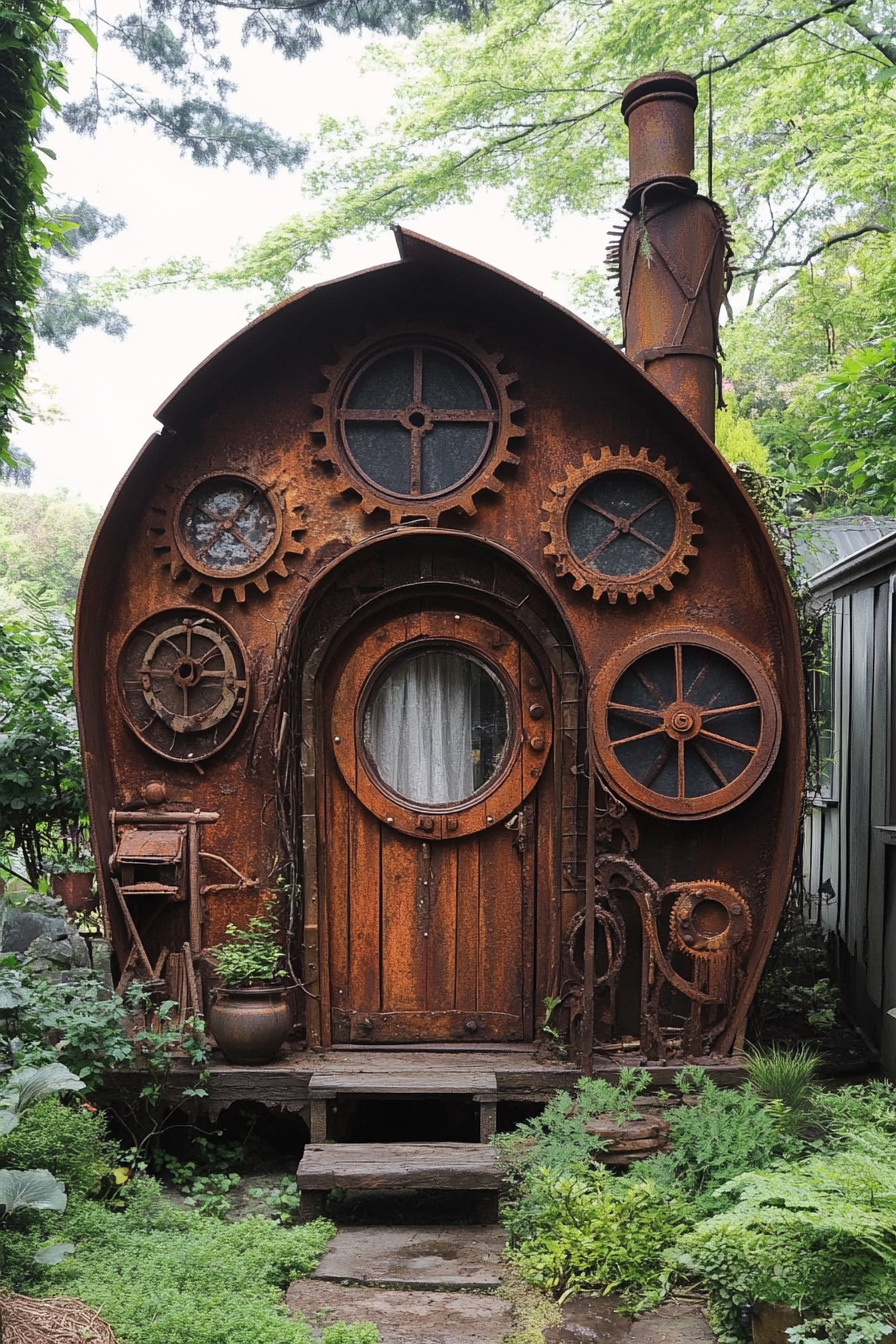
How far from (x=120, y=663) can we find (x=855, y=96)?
11509 millimetres

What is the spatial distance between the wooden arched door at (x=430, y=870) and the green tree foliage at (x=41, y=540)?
2397 cm

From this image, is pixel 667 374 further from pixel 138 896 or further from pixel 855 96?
pixel 855 96

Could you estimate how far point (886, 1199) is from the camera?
11.8 ft

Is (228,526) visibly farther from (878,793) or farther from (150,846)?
(878,793)

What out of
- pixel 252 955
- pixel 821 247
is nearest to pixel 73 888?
pixel 252 955

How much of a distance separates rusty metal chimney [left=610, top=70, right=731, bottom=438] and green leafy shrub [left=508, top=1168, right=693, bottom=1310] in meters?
4.09

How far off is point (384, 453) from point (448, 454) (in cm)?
34

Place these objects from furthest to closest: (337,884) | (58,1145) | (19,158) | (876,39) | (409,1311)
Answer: (876,39), (337,884), (58,1145), (409,1311), (19,158)

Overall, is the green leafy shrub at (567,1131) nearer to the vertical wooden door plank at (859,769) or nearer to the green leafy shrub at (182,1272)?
the green leafy shrub at (182,1272)

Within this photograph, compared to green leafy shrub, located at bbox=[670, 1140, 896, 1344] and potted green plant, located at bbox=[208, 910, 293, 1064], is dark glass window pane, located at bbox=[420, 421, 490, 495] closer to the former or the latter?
potted green plant, located at bbox=[208, 910, 293, 1064]

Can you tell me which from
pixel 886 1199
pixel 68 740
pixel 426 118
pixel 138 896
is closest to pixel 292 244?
pixel 426 118

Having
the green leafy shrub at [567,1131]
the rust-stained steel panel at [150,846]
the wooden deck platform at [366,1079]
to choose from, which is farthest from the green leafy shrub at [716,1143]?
the rust-stained steel panel at [150,846]

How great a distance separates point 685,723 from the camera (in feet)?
18.4

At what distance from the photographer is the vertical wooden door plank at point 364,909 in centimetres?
593
